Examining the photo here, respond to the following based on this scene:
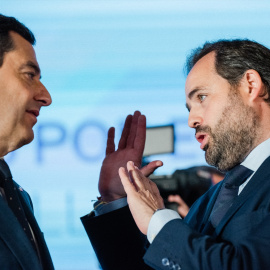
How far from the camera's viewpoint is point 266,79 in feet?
4.79

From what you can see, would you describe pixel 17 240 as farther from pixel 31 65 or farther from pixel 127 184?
pixel 31 65

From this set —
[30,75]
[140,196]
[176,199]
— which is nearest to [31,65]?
[30,75]

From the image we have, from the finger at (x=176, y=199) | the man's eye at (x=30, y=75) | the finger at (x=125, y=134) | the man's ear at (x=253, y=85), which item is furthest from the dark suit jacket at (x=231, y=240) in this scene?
the finger at (x=176, y=199)

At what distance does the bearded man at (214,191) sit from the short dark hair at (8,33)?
1.56 feet

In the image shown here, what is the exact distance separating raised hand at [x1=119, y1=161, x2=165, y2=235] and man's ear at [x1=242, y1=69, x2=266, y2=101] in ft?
1.44

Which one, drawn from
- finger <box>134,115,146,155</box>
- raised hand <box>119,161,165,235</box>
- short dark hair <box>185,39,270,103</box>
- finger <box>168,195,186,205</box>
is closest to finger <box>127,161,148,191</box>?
raised hand <box>119,161,165,235</box>

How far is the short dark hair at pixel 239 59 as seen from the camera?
57.4 inches

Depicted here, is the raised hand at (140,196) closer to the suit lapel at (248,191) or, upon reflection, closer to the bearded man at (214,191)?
the bearded man at (214,191)

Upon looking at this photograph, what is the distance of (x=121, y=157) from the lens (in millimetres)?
1552

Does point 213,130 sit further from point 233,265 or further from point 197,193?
point 197,193

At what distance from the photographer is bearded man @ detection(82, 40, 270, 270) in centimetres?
110

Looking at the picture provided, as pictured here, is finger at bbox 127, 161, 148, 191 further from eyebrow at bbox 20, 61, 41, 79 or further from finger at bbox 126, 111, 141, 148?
eyebrow at bbox 20, 61, 41, 79

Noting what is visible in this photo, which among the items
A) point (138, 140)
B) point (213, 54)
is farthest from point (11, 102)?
point (213, 54)

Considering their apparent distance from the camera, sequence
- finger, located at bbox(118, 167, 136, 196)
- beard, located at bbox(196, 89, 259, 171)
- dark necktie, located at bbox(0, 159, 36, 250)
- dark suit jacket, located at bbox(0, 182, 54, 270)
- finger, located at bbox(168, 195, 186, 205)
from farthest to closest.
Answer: finger, located at bbox(168, 195, 186, 205) < beard, located at bbox(196, 89, 259, 171) < finger, located at bbox(118, 167, 136, 196) < dark necktie, located at bbox(0, 159, 36, 250) < dark suit jacket, located at bbox(0, 182, 54, 270)
